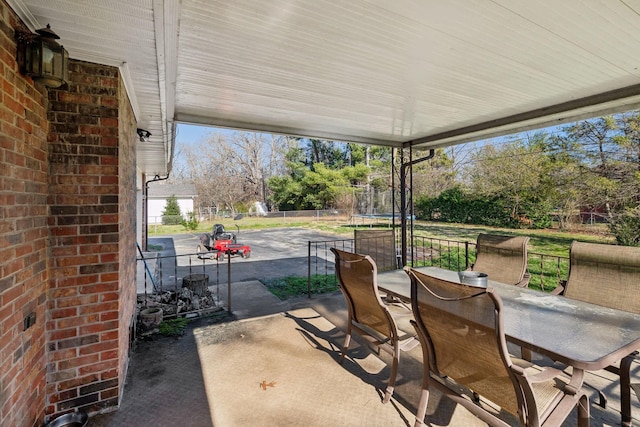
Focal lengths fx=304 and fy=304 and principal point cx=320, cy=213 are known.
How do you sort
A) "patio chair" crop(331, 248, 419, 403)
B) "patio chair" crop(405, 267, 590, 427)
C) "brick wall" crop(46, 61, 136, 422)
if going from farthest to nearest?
"patio chair" crop(331, 248, 419, 403) → "brick wall" crop(46, 61, 136, 422) → "patio chair" crop(405, 267, 590, 427)

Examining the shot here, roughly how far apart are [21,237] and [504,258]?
4.11 m

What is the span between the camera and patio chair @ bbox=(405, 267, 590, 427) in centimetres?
149

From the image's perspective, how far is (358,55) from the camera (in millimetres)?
2303

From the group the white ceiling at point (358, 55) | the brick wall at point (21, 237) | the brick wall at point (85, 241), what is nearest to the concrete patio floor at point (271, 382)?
the brick wall at point (85, 241)

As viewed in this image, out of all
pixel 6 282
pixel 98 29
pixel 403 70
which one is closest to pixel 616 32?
pixel 403 70

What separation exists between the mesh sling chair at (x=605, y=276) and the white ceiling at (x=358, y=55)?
1.54 meters

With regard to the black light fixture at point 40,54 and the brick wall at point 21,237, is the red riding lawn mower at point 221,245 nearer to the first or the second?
the brick wall at point 21,237

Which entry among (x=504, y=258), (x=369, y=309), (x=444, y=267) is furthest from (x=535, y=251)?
(x=369, y=309)

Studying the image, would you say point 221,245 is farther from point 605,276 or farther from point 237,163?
point 237,163

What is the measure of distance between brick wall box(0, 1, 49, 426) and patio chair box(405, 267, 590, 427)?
86.9 inches

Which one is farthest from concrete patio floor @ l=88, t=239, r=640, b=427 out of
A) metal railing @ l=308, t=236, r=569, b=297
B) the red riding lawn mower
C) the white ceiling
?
the red riding lawn mower

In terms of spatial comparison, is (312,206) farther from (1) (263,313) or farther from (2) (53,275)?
(2) (53,275)

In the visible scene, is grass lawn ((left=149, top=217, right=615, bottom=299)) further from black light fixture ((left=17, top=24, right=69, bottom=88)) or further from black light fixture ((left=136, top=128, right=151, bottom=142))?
black light fixture ((left=17, top=24, right=69, bottom=88))

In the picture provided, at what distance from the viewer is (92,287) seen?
85.3 inches
